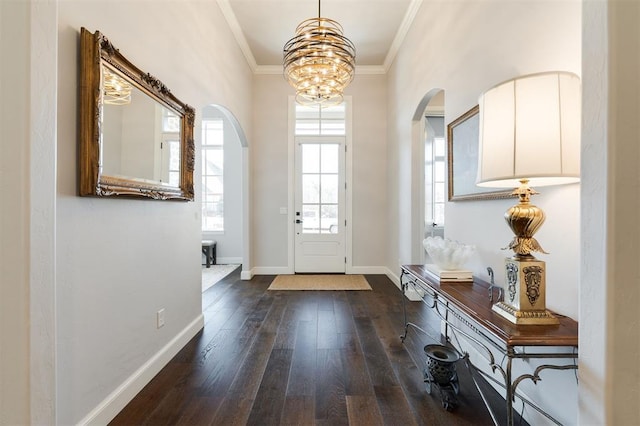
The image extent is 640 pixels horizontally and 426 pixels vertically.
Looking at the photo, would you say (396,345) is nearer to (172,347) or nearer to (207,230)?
(172,347)

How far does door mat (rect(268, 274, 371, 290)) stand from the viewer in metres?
4.12

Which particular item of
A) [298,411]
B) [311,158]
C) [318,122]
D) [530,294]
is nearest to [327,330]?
[298,411]

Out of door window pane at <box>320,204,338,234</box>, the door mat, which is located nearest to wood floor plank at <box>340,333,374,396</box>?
the door mat

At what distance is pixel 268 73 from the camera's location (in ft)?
16.0

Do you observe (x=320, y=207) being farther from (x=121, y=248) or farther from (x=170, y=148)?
(x=121, y=248)

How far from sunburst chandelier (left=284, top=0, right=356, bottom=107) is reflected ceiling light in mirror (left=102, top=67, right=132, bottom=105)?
149 cm

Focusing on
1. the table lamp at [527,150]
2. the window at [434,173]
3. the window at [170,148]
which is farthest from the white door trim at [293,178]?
the table lamp at [527,150]

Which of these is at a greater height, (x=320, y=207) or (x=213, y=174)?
(x=213, y=174)

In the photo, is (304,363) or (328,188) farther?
(328,188)

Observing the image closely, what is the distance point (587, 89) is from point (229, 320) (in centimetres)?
308

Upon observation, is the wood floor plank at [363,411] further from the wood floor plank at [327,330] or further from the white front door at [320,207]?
the white front door at [320,207]

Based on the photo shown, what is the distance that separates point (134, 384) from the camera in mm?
1748

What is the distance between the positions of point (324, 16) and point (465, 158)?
267cm

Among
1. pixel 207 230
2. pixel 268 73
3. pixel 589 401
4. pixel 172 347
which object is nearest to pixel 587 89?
pixel 589 401
